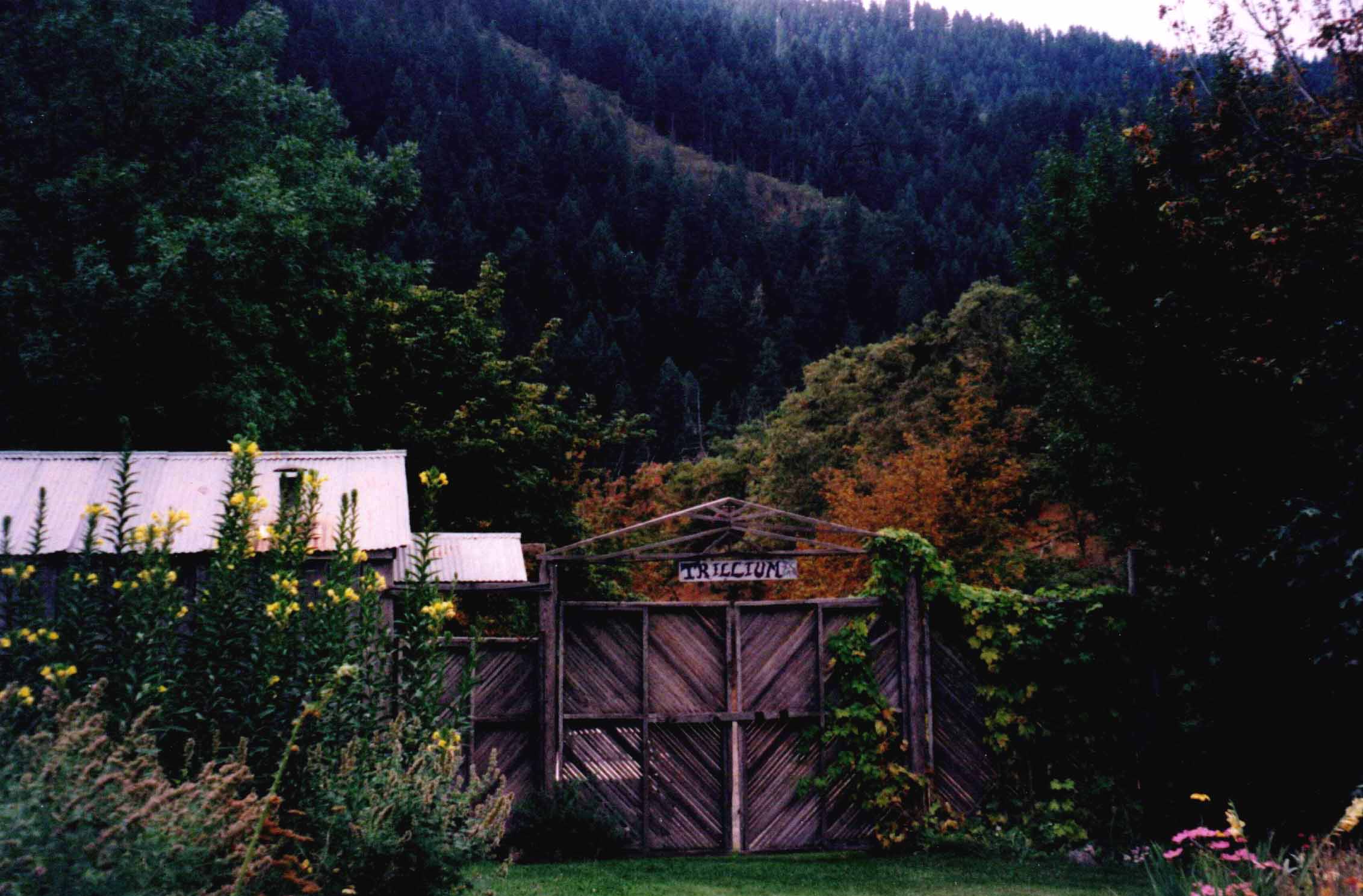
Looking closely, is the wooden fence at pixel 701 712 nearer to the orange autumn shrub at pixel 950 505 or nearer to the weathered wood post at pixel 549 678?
the weathered wood post at pixel 549 678

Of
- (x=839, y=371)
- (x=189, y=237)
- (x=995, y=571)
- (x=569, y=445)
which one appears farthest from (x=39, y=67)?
(x=839, y=371)

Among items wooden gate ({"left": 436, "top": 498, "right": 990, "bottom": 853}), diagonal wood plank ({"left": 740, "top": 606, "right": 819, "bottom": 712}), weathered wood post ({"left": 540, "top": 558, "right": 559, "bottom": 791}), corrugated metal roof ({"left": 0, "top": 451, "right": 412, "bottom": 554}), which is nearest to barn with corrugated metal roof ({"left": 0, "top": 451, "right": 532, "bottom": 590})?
corrugated metal roof ({"left": 0, "top": 451, "right": 412, "bottom": 554})

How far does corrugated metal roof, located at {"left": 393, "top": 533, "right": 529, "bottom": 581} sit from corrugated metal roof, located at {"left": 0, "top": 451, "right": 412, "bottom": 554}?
1796mm

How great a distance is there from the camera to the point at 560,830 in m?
9.77

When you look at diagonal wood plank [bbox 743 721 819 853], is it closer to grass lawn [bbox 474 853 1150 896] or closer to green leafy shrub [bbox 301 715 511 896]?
grass lawn [bbox 474 853 1150 896]

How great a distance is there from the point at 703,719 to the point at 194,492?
5.20 m

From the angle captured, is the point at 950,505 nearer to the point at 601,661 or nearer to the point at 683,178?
the point at 601,661

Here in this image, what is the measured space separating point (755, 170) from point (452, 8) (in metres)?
41.5

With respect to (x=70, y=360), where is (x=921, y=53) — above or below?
above

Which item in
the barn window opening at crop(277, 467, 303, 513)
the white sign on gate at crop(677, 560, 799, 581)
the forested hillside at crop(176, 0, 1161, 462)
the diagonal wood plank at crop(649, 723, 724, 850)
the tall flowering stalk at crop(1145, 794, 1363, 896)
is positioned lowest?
the diagonal wood plank at crop(649, 723, 724, 850)

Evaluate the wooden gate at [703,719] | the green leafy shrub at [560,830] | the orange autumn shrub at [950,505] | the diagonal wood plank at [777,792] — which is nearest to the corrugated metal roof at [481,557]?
the wooden gate at [703,719]

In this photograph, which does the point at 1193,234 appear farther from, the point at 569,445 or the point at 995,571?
the point at 569,445

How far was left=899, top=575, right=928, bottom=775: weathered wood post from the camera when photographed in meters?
10.6

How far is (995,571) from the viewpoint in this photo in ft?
70.8
